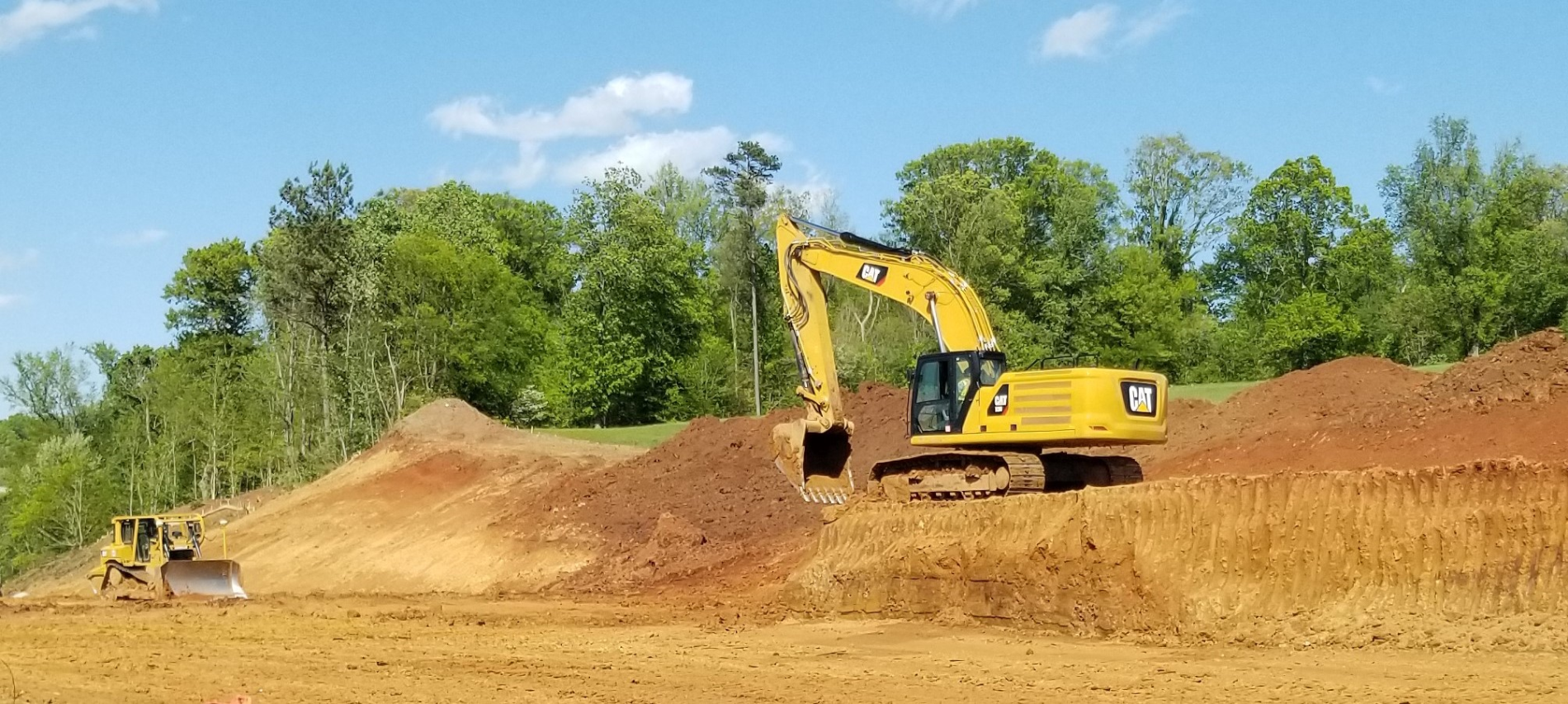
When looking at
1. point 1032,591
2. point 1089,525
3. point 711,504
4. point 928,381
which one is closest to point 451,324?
point 711,504

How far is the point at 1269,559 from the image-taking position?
1306 cm

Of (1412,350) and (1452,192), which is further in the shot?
(1452,192)

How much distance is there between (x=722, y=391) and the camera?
58.9 m

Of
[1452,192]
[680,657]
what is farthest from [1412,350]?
[680,657]

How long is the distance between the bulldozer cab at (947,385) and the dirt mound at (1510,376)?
912 cm

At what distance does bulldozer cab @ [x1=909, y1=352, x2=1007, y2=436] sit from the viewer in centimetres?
1689

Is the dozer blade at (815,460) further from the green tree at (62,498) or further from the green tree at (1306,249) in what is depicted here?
the green tree at (62,498)

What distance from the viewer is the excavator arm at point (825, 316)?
17812mm

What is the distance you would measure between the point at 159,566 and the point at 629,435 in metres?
16.6

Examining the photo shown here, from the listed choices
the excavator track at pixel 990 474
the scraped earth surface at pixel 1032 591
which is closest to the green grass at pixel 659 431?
the scraped earth surface at pixel 1032 591

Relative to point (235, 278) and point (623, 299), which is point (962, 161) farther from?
point (235, 278)

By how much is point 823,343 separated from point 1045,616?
19.2 ft

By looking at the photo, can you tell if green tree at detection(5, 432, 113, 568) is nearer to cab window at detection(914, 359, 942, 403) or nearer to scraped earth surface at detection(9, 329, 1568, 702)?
scraped earth surface at detection(9, 329, 1568, 702)

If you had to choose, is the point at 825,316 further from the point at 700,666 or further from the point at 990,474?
the point at 700,666
